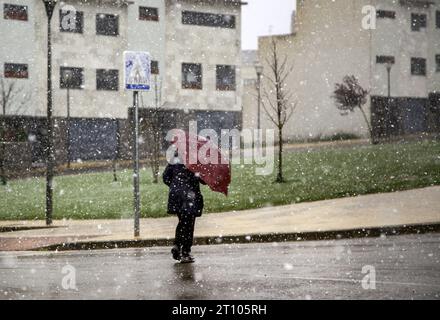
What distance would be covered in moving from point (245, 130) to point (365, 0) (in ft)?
39.3

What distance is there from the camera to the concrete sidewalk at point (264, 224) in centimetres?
1422

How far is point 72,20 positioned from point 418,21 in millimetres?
21738

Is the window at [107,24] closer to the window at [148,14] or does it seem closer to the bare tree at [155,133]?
the window at [148,14]

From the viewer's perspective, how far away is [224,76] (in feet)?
158

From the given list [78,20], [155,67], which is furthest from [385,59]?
[78,20]

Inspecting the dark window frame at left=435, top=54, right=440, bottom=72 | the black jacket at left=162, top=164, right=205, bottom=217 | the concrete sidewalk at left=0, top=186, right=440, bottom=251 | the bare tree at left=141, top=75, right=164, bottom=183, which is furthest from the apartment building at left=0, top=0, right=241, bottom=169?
the black jacket at left=162, top=164, right=205, bottom=217

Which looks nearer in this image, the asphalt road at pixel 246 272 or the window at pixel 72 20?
the asphalt road at pixel 246 272

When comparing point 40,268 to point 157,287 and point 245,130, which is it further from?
point 245,130

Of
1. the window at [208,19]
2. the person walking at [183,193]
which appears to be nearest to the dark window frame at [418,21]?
the window at [208,19]

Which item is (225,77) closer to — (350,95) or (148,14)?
(148,14)

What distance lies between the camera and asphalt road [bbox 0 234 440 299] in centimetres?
852

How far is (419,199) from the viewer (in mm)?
18406

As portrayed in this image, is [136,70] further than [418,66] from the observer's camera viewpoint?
No

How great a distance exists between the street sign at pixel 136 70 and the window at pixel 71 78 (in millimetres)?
28715
